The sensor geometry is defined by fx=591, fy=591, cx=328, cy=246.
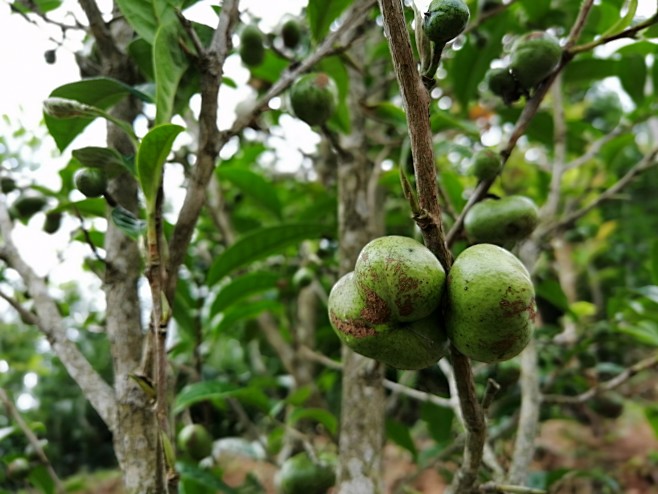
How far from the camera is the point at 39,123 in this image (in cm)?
223

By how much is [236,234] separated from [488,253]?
5.58 ft

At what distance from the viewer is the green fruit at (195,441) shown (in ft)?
5.22

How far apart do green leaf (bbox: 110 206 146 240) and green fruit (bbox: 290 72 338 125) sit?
47cm

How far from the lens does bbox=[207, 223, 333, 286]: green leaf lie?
1635 mm

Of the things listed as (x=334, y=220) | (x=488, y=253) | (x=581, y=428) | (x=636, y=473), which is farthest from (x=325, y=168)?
(x=581, y=428)

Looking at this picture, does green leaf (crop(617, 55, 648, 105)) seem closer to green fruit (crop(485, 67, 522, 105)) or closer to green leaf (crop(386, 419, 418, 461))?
green fruit (crop(485, 67, 522, 105))

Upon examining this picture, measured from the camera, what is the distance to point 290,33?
5.84 ft

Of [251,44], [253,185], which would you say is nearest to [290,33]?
[251,44]

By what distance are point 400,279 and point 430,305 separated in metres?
0.07

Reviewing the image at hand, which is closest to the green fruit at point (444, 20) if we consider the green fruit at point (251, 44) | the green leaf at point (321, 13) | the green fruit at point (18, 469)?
the green leaf at point (321, 13)

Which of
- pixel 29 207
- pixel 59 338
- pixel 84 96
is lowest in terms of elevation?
pixel 59 338

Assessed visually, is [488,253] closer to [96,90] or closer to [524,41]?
[524,41]

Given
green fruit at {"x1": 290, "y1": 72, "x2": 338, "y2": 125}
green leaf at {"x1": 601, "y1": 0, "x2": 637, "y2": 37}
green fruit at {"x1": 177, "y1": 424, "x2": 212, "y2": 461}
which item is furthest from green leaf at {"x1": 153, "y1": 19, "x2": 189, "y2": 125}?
green fruit at {"x1": 177, "y1": 424, "x2": 212, "y2": 461}

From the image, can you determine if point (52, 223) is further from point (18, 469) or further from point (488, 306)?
point (488, 306)
